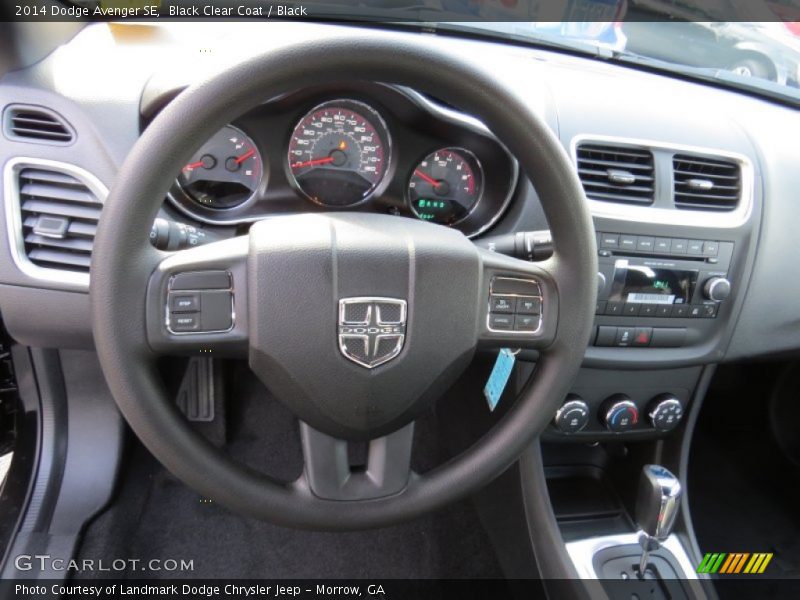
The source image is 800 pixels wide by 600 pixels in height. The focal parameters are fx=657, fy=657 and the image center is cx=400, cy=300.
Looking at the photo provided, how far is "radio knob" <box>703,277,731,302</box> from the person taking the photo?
1.37 metres

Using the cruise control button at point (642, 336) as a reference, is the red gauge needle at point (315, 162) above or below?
above

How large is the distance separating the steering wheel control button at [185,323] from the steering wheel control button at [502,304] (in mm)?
398

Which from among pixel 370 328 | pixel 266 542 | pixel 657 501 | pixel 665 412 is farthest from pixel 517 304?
pixel 266 542

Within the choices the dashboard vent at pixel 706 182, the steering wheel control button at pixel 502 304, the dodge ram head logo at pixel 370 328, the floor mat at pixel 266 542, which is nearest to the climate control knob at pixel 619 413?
the dashboard vent at pixel 706 182

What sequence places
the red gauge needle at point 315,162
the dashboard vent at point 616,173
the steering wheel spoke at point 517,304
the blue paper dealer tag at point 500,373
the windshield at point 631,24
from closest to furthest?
the steering wheel spoke at point 517,304, the blue paper dealer tag at point 500,373, the red gauge needle at point 315,162, the dashboard vent at point 616,173, the windshield at point 631,24

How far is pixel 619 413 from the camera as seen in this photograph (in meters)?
1.46

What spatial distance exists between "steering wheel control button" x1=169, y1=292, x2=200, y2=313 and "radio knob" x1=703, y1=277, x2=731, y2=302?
1.05 metres

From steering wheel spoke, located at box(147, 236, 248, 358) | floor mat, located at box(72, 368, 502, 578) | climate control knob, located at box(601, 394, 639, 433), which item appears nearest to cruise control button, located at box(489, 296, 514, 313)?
steering wheel spoke, located at box(147, 236, 248, 358)

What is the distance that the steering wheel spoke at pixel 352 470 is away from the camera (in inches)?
36.4

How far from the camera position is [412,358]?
87cm

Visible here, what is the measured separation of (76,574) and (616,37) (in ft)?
5.97

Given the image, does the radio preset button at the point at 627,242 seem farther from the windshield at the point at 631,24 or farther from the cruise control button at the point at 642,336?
the windshield at the point at 631,24

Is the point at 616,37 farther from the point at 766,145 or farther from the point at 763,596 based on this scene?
the point at 763,596

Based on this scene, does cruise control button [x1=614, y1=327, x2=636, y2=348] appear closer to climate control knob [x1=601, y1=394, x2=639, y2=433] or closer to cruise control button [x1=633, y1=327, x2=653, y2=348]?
cruise control button [x1=633, y1=327, x2=653, y2=348]
